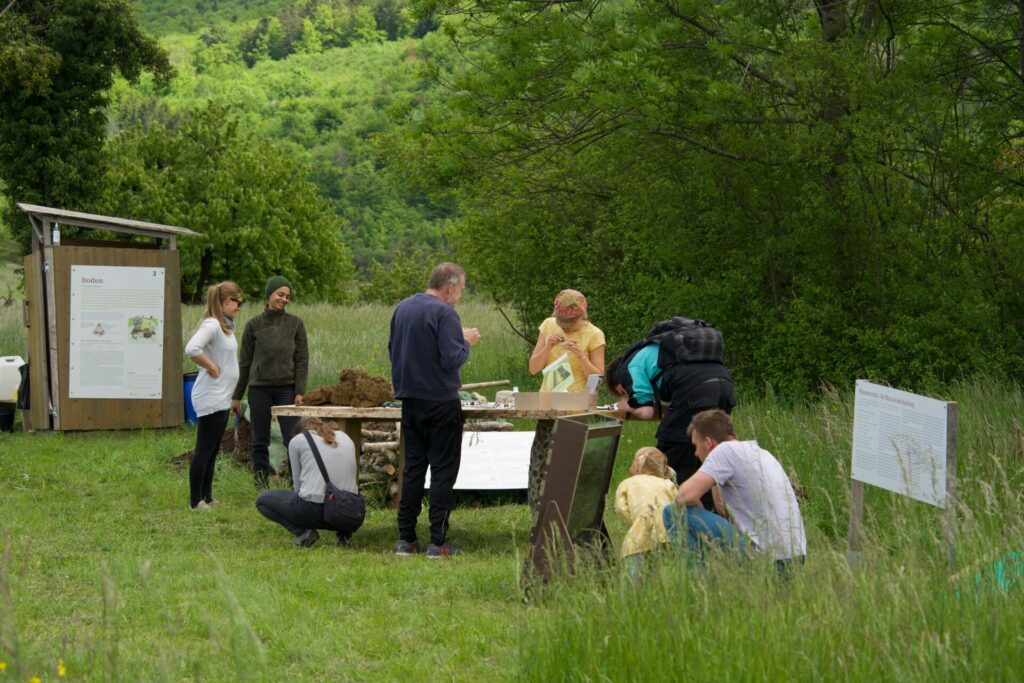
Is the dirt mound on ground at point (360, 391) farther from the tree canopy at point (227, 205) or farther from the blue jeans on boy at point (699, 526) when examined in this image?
the tree canopy at point (227, 205)

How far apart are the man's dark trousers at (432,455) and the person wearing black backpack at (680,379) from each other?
1225 mm

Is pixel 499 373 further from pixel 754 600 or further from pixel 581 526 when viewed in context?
pixel 754 600

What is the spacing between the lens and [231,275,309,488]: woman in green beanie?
11.6 metres

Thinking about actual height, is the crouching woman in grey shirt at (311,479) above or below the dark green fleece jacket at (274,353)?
below

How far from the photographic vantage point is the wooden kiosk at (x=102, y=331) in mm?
16469

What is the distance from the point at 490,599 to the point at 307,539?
2312 millimetres

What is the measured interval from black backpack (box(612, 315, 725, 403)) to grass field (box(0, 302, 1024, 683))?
1.16 m

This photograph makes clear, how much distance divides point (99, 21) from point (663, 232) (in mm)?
13469

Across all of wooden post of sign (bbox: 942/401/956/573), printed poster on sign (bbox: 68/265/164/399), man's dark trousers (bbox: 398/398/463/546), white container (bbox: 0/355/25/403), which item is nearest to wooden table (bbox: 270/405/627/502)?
man's dark trousers (bbox: 398/398/463/546)

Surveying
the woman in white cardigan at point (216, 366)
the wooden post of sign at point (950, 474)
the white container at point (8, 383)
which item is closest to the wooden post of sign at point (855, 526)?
the wooden post of sign at point (950, 474)

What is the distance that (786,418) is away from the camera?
12891 millimetres

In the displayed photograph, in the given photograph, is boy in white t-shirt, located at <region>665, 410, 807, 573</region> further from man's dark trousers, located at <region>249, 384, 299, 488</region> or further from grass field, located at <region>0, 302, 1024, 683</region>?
man's dark trousers, located at <region>249, 384, 299, 488</region>

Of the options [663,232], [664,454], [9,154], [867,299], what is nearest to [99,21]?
[9,154]

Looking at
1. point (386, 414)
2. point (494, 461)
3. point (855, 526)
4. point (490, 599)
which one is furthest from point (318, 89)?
point (855, 526)
